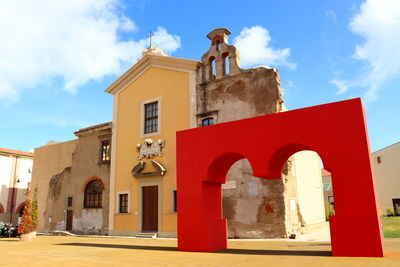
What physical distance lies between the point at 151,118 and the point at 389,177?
27.8m

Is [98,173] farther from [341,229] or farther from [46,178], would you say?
[341,229]

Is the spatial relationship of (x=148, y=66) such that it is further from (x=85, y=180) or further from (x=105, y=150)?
(x=85, y=180)

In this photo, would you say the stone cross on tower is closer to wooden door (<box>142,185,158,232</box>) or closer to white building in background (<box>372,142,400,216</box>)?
wooden door (<box>142,185,158,232</box>)

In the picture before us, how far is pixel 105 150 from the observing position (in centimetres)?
2061

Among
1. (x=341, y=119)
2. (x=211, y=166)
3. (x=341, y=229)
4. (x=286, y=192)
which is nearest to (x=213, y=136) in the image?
(x=211, y=166)

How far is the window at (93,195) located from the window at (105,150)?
1.54 m

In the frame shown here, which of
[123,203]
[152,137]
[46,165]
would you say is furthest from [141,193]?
[46,165]

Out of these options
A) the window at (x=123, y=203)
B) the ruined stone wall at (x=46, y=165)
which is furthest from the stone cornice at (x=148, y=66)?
the window at (x=123, y=203)

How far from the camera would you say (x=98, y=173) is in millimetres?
20281

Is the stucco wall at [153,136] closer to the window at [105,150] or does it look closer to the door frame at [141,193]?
the door frame at [141,193]

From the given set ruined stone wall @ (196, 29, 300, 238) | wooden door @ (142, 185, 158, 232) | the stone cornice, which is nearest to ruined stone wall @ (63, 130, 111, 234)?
wooden door @ (142, 185, 158, 232)

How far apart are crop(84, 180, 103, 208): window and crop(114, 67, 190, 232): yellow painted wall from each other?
5.48ft

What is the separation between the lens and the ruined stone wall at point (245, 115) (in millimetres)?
14102

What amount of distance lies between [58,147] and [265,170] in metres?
18.3
